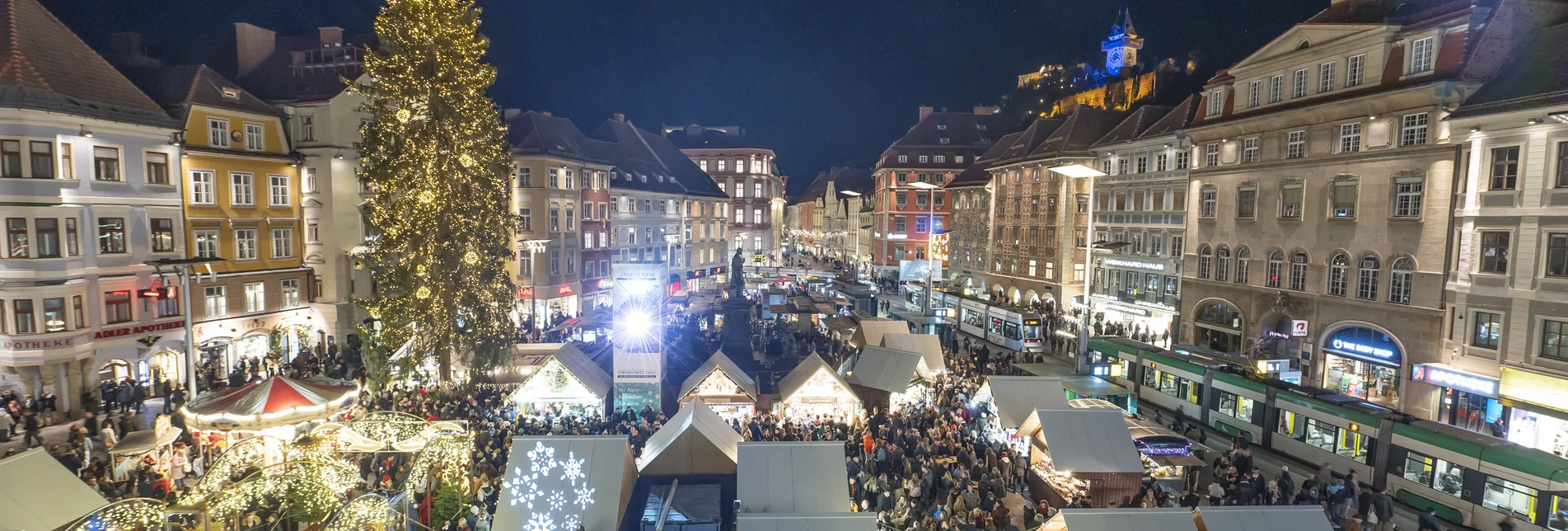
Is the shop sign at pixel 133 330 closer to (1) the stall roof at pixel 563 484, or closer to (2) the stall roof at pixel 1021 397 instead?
(1) the stall roof at pixel 563 484

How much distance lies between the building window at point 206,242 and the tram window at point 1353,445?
38046 millimetres

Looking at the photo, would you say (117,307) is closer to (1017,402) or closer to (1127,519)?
(1017,402)

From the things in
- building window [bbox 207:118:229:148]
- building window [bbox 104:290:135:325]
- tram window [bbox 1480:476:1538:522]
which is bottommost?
tram window [bbox 1480:476:1538:522]

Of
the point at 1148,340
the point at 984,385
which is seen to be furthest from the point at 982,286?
the point at 984,385

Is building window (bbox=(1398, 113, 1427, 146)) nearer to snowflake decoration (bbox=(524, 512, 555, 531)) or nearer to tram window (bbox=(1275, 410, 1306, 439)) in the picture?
tram window (bbox=(1275, 410, 1306, 439))

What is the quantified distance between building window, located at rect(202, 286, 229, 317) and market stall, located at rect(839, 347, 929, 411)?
2488cm

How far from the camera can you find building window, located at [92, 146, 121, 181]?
23.4 meters

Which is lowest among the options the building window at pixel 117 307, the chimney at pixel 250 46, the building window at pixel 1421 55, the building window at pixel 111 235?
the building window at pixel 117 307

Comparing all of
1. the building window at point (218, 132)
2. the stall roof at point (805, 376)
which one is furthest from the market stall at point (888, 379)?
the building window at point (218, 132)

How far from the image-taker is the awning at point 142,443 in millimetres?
16062

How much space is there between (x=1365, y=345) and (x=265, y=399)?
33855 millimetres

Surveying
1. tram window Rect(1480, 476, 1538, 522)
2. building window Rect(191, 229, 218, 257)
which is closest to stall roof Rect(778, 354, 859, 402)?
tram window Rect(1480, 476, 1538, 522)

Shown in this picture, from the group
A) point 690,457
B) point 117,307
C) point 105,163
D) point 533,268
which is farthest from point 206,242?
point 690,457

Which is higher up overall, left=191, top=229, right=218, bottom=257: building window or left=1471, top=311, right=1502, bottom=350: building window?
left=191, top=229, right=218, bottom=257: building window
